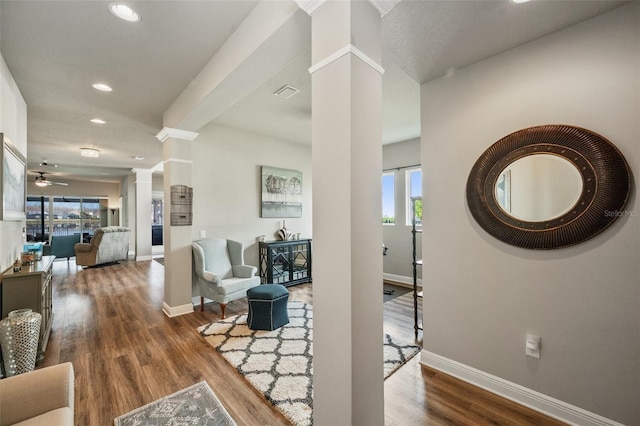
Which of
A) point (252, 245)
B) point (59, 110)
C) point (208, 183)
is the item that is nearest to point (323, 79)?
point (208, 183)

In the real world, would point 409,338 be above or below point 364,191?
below

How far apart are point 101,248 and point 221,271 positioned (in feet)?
16.0

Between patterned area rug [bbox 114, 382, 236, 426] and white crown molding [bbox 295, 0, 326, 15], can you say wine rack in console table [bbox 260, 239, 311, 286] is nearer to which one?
patterned area rug [bbox 114, 382, 236, 426]

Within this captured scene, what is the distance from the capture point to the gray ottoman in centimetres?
308

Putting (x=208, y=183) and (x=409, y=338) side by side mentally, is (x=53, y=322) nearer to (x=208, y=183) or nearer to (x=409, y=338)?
(x=208, y=183)

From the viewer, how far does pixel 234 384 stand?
2164 mm

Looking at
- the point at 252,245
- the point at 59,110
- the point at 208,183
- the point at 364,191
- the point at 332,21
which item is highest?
the point at 59,110

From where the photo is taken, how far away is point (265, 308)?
309cm

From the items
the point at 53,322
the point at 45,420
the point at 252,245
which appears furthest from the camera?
the point at 252,245

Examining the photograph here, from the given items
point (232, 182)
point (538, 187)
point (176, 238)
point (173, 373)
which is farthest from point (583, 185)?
point (232, 182)

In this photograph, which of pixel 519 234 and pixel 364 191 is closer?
pixel 364 191

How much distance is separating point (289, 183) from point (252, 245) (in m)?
1.44

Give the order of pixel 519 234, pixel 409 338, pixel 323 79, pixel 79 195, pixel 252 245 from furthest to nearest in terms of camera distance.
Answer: pixel 79 195
pixel 252 245
pixel 409 338
pixel 519 234
pixel 323 79

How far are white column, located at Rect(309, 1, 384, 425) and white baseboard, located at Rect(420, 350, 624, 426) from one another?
1266 mm
